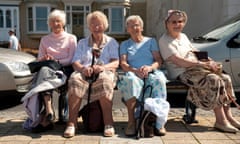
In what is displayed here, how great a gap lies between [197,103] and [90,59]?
1.60 metres

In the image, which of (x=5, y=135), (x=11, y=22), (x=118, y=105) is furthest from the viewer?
(x=11, y=22)

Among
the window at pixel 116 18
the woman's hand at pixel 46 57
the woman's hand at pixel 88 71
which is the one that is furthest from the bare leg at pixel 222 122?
the window at pixel 116 18

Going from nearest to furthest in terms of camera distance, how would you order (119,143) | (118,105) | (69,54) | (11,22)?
(119,143) < (69,54) < (118,105) < (11,22)

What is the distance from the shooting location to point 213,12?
15.4 metres

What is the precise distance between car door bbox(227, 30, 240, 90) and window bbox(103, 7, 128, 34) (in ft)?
72.8

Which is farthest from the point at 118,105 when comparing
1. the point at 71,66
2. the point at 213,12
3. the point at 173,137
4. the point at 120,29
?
the point at 120,29

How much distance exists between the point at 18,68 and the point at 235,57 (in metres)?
4.33

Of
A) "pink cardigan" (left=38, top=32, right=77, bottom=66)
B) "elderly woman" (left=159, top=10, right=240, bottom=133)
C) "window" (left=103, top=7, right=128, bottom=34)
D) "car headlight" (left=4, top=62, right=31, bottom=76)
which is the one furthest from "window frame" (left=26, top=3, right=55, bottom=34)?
"elderly woman" (left=159, top=10, right=240, bottom=133)

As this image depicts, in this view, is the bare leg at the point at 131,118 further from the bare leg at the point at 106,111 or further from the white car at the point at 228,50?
the white car at the point at 228,50

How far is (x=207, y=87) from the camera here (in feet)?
16.2

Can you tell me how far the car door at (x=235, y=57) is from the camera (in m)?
7.24

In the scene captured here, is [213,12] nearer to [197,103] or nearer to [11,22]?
[197,103]

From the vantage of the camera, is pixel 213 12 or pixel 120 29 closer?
pixel 213 12

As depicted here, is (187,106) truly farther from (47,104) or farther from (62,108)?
(47,104)
